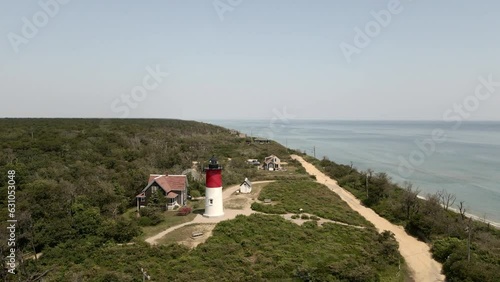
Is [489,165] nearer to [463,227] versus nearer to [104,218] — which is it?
[463,227]

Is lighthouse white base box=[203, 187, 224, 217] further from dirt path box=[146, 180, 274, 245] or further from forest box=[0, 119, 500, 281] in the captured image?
forest box=[0, 119, 500, 281]

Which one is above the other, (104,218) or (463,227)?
(104,218)

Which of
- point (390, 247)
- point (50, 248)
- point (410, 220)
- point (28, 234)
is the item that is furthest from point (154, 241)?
point (410, 220)

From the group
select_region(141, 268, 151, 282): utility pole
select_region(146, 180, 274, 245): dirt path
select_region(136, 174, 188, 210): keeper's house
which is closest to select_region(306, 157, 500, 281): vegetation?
select_region(146, 180, 274, 245): dirt path

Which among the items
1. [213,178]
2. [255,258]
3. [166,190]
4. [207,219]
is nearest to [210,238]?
[255,258]

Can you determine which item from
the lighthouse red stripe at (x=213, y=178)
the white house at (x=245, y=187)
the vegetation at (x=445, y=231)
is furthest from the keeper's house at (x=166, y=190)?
the vegetation at (x=445, y=231)

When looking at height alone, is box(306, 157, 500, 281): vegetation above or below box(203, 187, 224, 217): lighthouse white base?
below
